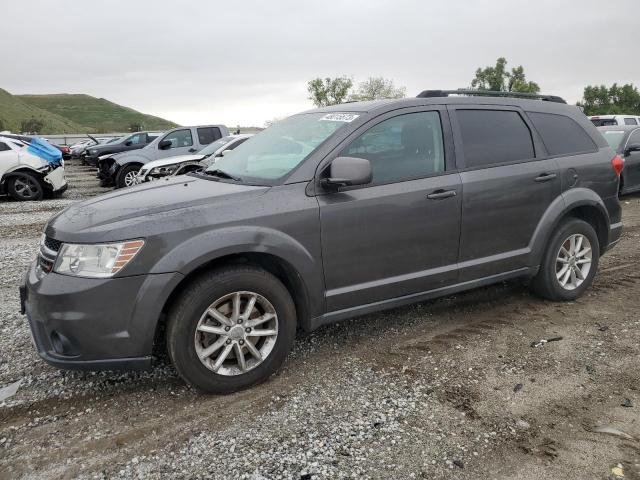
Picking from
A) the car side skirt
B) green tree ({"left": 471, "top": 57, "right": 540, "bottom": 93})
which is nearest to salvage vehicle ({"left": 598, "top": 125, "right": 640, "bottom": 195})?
the car side skirt

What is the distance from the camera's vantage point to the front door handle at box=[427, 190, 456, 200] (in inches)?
142

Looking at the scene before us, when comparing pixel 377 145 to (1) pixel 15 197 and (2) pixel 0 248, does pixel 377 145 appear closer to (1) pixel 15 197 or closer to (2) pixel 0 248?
(2) pixel 0 248

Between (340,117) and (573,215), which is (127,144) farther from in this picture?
(573,215)

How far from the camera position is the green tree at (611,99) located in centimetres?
7169

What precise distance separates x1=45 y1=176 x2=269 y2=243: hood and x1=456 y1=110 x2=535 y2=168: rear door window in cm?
A: 172

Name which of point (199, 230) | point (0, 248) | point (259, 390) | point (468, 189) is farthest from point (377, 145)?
point (0, 248)

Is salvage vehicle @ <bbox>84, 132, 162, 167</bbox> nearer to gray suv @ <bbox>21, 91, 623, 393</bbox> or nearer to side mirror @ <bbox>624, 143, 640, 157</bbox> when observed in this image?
side mirror @ <bbox>624, 143, 640, 157</bbox>

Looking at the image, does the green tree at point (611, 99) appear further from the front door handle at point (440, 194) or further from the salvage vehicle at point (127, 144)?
the front door handle at point (440, 194)

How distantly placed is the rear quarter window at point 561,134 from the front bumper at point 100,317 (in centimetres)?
331

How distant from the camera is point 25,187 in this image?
42.5 ft

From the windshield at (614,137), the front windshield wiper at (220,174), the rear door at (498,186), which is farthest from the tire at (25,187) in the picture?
the windshield at (614,137)

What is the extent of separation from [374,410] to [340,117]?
2.04 metres

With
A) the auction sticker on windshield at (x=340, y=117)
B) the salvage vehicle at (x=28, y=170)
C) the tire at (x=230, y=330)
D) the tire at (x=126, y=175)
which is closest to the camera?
the tire at (x=230, y=330)

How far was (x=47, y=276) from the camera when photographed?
9.47ft
